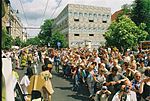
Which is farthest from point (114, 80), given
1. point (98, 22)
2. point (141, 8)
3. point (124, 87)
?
point (98, 22)

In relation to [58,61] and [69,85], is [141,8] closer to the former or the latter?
[58,61]

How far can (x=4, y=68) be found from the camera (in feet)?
11.7

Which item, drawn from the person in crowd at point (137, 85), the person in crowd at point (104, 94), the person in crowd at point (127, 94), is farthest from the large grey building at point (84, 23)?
the person in crowd at point (127, 94)

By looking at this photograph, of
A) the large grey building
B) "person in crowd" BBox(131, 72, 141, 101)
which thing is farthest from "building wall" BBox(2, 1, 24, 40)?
the large grey building

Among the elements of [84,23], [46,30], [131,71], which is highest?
[46,30]

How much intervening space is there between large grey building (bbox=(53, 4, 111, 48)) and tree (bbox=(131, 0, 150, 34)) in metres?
17.9

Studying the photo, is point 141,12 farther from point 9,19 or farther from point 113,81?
point 113,81

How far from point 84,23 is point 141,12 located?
2292 centimetres

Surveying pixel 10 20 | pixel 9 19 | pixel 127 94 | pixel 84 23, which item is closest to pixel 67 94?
pixel 9 19

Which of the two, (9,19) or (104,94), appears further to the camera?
(9,19)

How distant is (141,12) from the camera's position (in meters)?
76.7

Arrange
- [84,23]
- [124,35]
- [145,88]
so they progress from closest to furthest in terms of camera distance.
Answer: [145,88] → [124,35] → [84,23]

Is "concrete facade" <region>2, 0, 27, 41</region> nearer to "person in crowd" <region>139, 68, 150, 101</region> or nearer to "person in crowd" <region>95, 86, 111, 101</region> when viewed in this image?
"person in crowd" <region>95, 86, 111, 101</region>

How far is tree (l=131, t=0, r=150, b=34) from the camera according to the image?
251 ft
